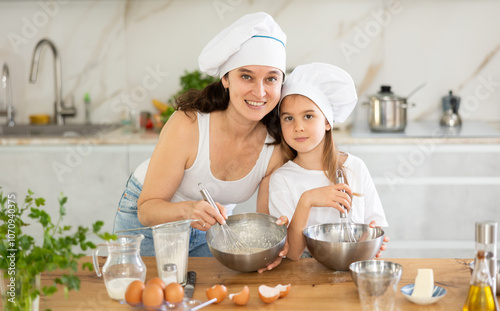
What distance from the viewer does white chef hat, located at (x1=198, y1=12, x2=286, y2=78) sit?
1.81 meters

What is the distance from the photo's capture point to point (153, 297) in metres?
1.25

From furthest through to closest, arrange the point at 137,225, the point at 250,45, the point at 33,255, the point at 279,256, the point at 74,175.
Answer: the point at 74,175
the point at 137,225
the point at 250,45
the point at 279,256
the point at 33,255

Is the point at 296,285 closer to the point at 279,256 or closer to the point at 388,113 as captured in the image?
the point at 279,256

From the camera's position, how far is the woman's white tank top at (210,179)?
2025mm

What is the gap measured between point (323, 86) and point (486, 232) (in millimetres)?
868

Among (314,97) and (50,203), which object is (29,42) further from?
(314,97)

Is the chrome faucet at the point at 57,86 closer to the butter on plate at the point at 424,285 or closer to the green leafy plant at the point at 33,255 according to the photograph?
the green leafy plant at the point at 33,255

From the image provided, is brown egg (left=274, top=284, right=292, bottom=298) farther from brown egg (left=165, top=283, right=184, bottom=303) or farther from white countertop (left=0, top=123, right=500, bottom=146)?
white countertop (left=0, top=123, right=500, bottom=146)

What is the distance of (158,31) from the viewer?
140 inches

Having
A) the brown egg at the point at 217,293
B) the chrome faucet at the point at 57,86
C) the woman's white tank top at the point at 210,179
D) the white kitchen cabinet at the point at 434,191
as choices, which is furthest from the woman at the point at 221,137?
the chrome faucet at the point at 57,86

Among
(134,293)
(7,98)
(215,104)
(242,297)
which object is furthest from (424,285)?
(7,98)

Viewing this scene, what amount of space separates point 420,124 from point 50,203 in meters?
2.15

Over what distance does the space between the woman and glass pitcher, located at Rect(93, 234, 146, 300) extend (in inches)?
14.8

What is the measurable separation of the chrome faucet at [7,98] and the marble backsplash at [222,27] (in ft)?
0.13
